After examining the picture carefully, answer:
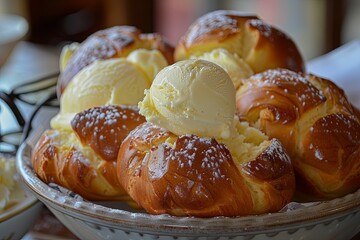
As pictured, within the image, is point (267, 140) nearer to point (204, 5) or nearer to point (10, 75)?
point (10, 75)

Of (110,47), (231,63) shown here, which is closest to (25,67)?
(110,47)

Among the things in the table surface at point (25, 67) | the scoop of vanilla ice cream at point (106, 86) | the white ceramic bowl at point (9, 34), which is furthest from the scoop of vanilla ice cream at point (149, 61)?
the white ceramic bowl at point (9, 34)

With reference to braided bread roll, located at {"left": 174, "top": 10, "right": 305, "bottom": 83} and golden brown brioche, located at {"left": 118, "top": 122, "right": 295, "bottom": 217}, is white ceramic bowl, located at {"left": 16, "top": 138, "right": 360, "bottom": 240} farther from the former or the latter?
braided bread roll, located at {"left": 174, "top": 10, "right": 305, "bottom": 83}

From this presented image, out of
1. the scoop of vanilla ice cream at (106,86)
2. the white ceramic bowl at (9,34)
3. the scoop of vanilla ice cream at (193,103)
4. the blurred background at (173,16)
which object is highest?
the scoop of vanilla ice cream at (193,103)

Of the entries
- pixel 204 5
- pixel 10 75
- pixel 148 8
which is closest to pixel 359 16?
pixel 204 5

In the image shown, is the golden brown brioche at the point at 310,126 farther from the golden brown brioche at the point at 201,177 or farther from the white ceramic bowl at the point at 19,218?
the white ceramic bowl at the point at 19,218

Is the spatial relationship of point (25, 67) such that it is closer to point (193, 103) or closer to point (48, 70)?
point (48, 70)

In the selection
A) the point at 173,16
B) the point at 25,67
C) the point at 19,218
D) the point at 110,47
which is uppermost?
the point at 110,47
